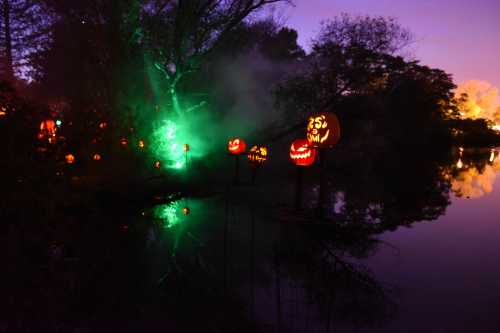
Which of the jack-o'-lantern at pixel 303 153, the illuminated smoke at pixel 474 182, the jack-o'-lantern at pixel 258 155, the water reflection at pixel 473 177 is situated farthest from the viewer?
the water reflection at pixel 473 177

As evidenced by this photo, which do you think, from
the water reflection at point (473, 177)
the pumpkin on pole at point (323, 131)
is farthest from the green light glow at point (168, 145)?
the water reflection at point (473, 177)

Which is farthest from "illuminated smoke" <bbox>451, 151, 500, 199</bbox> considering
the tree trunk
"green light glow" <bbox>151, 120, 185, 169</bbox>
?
the tree trunk

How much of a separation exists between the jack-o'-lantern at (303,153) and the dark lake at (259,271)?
1645 millimetres

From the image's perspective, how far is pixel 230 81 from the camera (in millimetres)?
25875

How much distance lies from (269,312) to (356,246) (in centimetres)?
385

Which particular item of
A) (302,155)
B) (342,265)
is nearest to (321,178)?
(302,155)

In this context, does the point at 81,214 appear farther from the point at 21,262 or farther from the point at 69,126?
the point at 21,262

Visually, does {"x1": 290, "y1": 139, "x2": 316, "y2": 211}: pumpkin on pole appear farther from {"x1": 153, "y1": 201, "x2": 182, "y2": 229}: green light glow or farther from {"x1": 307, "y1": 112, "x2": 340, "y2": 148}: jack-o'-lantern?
{"x1": 153, "y1": 201, "x2": 182, "y2": 229}: green light glow

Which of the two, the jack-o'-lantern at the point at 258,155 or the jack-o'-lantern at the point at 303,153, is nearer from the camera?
the jack-o'-lantern at the point at 303,153

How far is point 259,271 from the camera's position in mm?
6516

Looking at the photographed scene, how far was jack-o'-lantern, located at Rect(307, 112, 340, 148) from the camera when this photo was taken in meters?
8.74

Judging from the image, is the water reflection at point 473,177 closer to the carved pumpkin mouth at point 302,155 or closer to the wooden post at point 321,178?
the wooden post at point 321,178

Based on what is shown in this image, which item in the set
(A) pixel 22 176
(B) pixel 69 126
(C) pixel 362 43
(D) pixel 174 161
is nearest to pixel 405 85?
(C) pixel 362 43

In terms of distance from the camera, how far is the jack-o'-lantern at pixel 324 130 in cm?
874
